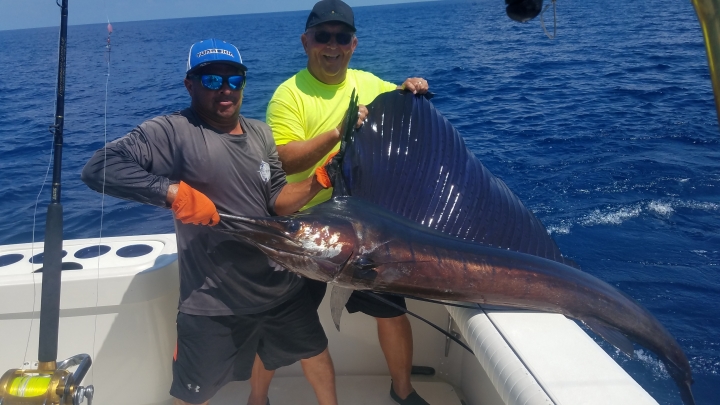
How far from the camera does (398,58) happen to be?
1798cm

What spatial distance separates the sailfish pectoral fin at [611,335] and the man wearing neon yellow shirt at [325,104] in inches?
29.4

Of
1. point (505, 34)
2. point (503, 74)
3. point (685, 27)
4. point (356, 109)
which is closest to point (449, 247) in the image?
point (356, 109)

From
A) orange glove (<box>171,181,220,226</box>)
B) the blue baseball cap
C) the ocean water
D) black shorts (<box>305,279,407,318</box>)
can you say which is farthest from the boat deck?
the blue baseball cap

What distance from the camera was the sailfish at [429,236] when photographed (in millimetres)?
1515

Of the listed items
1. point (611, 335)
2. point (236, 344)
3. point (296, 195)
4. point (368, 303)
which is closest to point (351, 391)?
point (368, 303)

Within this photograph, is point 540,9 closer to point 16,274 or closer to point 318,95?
point 318,95

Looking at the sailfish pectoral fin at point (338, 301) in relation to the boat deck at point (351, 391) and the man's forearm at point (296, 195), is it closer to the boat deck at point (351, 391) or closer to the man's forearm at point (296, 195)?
the man's forearm at point (296, 195)

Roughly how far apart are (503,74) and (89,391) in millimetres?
13939

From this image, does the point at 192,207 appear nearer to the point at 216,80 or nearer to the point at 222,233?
the point at 222,233

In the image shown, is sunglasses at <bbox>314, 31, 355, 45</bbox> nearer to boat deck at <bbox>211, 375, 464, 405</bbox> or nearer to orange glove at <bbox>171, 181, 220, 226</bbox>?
orange glove at <bbox>171, 181, 220, 226</bbox>

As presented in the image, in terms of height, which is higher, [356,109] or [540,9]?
[540,9]

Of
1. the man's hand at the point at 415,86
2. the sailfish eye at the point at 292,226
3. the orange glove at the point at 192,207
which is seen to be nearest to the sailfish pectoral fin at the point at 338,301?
the sailfish eye at the point at 292,226

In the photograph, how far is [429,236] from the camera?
1.69 m

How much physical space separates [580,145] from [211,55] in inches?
263
